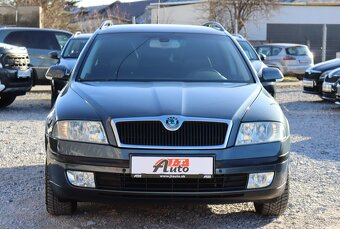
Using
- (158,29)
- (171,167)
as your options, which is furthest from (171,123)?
→ (158,29)

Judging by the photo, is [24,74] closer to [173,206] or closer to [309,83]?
[309,83]

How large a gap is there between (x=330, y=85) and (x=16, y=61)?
6497mm

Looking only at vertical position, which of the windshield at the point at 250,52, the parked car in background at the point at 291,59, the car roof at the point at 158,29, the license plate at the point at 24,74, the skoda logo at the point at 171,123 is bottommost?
the parked car in background at the point at 291,59

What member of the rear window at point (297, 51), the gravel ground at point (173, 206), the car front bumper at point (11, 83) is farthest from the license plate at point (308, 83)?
the rear window at point (297, 51)

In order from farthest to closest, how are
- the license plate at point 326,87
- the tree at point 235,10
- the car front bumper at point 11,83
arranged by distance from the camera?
the tree at point 235,10 < the license plate at point 326,87 < the car front bumper at point 11,83

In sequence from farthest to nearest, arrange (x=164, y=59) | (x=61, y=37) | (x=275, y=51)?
(x=275, y=51) → (x=61, y=37) → (x=164, y=59)

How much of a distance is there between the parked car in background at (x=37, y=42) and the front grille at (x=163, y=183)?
10.9 meters

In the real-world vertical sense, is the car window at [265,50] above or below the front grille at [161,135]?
below

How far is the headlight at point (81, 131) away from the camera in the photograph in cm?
426

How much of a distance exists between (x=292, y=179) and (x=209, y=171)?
7.39ft

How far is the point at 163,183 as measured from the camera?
424 cm

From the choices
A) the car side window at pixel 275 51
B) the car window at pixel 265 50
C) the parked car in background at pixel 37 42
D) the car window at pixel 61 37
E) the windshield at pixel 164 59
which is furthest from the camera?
the car window at pixel 265 50

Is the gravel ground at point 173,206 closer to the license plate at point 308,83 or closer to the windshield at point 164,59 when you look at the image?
the windshield at point 164,59

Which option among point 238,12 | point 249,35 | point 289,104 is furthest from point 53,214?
point 249,35
